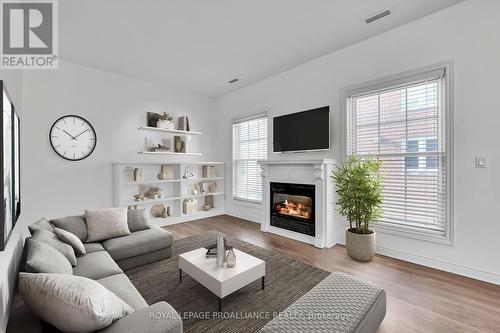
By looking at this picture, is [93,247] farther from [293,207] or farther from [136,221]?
[293,207]

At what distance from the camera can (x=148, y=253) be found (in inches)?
111

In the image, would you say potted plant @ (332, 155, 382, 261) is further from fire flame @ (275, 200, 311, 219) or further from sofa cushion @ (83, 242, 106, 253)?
sofa cushion @ (83, 242, 106, 253)

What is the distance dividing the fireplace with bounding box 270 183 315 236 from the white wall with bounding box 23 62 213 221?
8.71 feet

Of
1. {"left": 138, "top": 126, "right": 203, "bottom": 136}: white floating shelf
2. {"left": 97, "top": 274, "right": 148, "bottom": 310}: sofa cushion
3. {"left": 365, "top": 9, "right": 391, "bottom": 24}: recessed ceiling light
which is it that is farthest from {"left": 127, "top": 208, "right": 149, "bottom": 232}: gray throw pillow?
{"left": 365, "top": 9, "right": 391, "bottom": 24}: recessed ceiling light

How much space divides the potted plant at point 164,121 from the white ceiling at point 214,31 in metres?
0.92

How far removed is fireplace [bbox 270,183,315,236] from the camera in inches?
147

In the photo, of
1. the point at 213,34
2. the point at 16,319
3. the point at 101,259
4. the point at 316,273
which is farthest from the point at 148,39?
the point at 316,273

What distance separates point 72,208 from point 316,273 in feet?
13.4

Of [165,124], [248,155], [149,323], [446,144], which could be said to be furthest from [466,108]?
[165,124]

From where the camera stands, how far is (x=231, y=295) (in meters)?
2.19

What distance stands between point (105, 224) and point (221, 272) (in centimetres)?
170

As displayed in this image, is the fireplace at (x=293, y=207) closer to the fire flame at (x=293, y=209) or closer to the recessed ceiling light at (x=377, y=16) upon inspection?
the fire flame at (x=293, y=209)

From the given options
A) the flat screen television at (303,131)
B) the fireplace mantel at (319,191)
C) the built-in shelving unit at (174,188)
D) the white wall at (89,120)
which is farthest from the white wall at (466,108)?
the white wall at (89,120)

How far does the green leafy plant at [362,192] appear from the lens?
294cm
